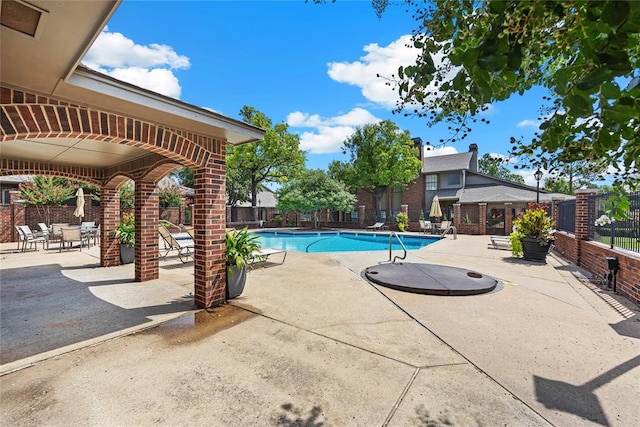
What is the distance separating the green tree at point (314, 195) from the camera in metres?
23.4

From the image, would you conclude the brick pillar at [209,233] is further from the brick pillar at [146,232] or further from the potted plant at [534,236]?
the potted plant at [534,236]

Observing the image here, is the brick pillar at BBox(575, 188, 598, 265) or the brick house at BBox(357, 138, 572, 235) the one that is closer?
the brick pillar at BBox(575, 188, 598, 265)

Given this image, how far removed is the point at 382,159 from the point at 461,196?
24.7 feet

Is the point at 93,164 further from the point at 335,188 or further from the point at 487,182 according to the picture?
the point at 487,182

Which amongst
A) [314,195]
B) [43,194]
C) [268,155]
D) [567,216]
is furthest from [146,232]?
[268,155]

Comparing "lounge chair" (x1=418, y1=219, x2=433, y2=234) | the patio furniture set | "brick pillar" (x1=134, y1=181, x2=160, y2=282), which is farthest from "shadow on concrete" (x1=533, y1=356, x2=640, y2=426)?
"lounge chair" (x1=418, y1=219, x2=433, y2=234)

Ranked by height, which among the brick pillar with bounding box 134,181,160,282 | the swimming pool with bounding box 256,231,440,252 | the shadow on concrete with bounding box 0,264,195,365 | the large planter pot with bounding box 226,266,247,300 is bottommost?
the swimming pool with bounding box 256,231,440,252

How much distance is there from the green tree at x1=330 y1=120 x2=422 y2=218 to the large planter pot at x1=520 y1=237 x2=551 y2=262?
17260 millimetres

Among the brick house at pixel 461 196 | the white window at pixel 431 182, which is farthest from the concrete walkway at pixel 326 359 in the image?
the white window at pixel 431 182

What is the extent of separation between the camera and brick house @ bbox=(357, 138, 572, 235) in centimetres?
2095

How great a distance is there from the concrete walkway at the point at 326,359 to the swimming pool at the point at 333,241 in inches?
409

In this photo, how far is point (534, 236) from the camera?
9.13 meters

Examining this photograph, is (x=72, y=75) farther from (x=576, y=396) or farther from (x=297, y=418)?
(x=576, y=396)

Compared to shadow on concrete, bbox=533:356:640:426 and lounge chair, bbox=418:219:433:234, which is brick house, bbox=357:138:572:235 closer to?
lounge chair, bbox=418:219:433:234
